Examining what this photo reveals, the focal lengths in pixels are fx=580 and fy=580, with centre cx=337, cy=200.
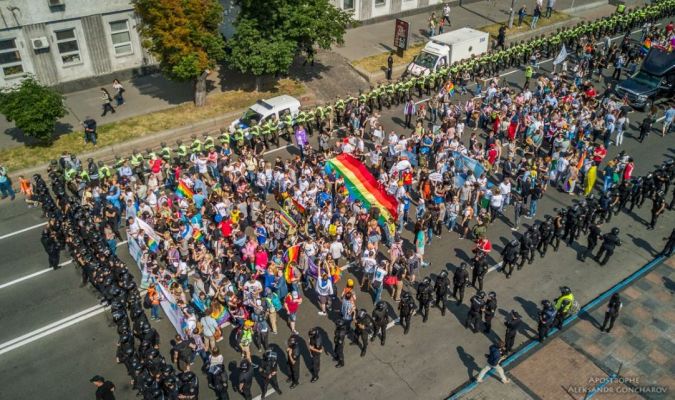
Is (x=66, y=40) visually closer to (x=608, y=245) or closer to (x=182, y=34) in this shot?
(x=182, y=34)

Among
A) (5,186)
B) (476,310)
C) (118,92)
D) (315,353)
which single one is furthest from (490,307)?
(118,92)

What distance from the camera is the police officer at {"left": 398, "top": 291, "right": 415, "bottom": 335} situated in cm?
1548

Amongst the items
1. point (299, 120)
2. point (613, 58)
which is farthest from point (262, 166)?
point (613, 58)

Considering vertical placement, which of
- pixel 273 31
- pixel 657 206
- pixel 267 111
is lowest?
pixel 657 206

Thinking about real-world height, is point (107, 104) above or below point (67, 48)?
below

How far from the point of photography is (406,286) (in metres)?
17.9

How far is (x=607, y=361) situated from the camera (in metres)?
15.6

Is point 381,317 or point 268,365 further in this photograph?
point 381,317

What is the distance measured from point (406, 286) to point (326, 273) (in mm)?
3143

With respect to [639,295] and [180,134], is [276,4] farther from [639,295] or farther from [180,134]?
[639,295]

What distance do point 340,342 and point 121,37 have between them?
909 inches

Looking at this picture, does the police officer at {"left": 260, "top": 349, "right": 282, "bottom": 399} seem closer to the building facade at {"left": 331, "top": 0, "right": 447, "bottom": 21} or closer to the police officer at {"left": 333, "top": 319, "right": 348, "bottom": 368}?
the police officer at {"left": 333, "top": 319, "right": 348, "bottom": 368}

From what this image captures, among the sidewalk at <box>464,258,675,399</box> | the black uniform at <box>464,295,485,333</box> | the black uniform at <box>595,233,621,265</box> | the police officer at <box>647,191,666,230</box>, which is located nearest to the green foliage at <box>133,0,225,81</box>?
the black uniform at <box>464,295,485,333</box>

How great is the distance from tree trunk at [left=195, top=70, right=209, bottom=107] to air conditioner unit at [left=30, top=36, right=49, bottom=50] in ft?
24.7
